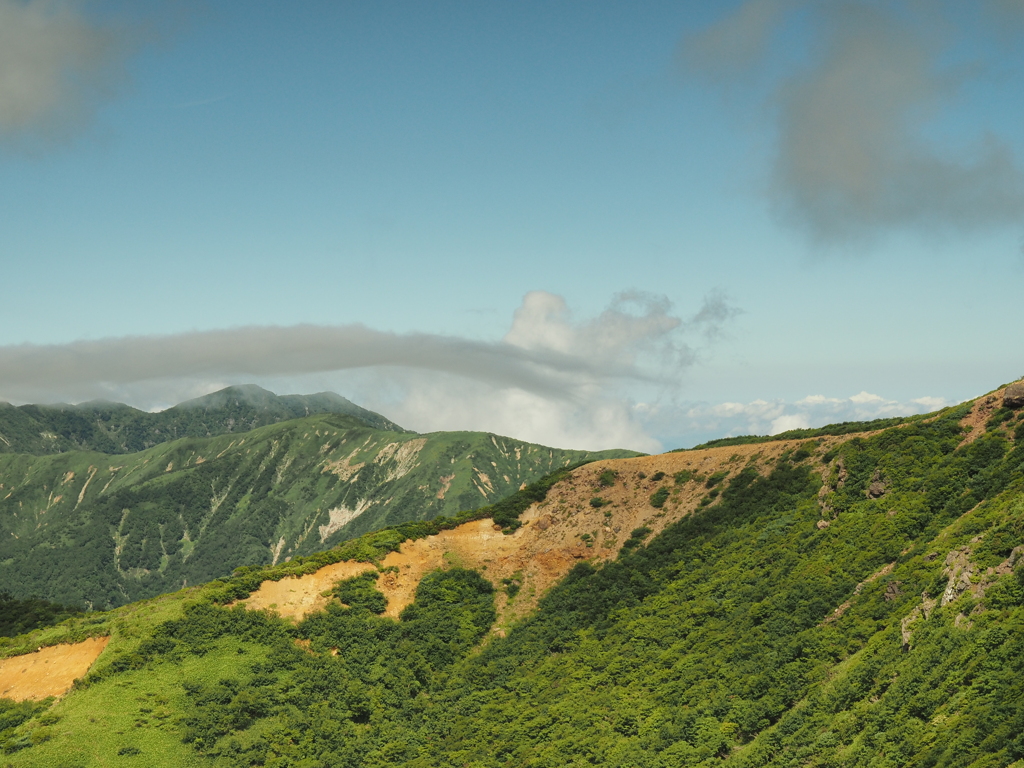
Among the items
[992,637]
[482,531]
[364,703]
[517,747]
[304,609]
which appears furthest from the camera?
[482,531]

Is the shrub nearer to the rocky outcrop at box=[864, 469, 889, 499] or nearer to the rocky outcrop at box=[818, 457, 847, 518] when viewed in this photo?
the rocky outcrop at box=[818, 457, 847, 518]

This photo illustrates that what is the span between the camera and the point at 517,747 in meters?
61.1

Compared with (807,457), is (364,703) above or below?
below

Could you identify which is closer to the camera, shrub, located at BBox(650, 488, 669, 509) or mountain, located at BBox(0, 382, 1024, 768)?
mountain, located at BBox(0, 382, 1024, 768)

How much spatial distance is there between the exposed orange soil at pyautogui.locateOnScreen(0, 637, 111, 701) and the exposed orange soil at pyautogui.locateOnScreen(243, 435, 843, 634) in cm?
1603

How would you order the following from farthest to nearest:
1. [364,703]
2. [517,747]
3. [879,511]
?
[364,703], [879,511], [517,747]

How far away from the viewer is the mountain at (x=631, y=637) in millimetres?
44094

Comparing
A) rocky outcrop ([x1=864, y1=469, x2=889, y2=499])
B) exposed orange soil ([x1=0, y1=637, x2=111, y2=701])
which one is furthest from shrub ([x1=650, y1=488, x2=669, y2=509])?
exposed orange soil ([x1=0, y1=637, x2=111, y2=701])

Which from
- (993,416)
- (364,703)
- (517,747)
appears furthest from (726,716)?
(993,416)

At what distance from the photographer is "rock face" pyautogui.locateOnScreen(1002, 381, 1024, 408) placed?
68562mm

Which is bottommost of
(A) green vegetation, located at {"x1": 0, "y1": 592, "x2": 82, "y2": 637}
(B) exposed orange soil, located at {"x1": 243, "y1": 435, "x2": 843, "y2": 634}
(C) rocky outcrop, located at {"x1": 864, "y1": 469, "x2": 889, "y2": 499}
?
(A) green vegetation, located at {"x1": 0, "y1": 592, "x2": 82, "y2": 637}

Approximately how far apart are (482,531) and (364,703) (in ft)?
106

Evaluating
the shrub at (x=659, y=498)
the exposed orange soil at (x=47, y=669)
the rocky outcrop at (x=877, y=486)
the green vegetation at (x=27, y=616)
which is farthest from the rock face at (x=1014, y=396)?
the green vegetation at (x=27, y=616)

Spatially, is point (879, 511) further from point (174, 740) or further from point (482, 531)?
point (174, 740)
